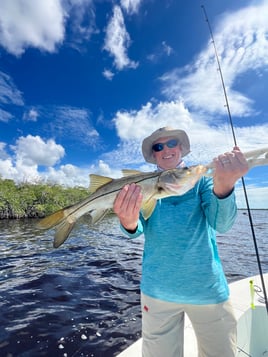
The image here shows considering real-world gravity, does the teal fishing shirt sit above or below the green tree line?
below

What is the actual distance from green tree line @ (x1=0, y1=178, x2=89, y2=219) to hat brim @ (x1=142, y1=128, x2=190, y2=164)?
5484cm

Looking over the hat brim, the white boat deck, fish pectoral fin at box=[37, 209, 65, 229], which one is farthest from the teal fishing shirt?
the white boat deck

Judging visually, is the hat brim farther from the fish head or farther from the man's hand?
the man's hand

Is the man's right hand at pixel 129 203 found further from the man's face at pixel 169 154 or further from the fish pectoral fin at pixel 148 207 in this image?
the man's face at pixel 169 154

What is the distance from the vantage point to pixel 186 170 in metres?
2.20

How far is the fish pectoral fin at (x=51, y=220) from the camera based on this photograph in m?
2.44

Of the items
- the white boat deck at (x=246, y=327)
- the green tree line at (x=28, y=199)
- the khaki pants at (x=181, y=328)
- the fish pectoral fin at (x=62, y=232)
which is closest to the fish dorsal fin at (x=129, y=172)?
the fish pectoral fin at (x=62, y=232)

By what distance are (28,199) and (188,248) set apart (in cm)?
6297

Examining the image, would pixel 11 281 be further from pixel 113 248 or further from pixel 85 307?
pixel 113 248

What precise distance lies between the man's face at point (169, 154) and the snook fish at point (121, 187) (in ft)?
1.33

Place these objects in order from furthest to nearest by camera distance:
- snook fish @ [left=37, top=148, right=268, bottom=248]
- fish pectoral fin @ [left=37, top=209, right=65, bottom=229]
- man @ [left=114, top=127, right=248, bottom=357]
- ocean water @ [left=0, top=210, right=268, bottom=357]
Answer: ocean water @ [left=0, top=210, right=268, bottom=357] → fish pectoral fin @ [left=37, top=209, right=65, bottom=229] → snook fish @ [left=37, top=148, right=268, bottom=248] → man @ [left=114, top=127, right=248, bottom=357]

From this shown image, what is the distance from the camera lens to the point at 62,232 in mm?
2492

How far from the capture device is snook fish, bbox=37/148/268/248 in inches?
85.7

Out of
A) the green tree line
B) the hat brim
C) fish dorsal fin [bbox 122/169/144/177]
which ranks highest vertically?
the green tree line
